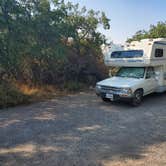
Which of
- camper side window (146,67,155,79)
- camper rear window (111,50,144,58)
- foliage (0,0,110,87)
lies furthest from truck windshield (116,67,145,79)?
foliage (0,0,110,87)

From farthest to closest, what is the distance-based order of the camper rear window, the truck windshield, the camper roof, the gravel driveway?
the camper rear window < the truck windshield < the camper roof < the gravel driveway

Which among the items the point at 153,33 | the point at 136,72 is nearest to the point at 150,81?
the point at 136,72

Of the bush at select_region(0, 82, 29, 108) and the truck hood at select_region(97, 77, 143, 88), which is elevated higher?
the truck hood at select_region(97, 77, 143, 88)

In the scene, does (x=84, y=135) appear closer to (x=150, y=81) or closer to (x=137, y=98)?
(x=137, y=98)

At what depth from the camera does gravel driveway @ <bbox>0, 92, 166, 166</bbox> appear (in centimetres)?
448

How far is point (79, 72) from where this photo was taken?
13.9m

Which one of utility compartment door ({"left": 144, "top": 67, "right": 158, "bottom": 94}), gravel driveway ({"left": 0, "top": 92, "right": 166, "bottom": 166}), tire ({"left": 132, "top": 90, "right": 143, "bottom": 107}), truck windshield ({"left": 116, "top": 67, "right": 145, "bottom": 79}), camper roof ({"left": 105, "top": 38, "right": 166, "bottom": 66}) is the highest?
camper roof ({"left": 105, "top": 38, "right": 166, "bottom": 66})

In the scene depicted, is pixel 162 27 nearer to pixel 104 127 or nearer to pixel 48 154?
pixel 104 127

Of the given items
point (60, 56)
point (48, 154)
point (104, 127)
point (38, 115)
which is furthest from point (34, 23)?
point (48, 154)

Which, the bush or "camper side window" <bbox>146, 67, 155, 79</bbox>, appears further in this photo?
"camper side window" <bbox>146, 67, 155, 79</bbox>

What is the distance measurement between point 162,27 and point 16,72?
13.5 meters

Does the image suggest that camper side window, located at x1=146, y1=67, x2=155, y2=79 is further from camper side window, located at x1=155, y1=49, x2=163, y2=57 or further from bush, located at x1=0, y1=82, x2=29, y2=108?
bush, located at x1=0, y1=82, x2=29, y2=108

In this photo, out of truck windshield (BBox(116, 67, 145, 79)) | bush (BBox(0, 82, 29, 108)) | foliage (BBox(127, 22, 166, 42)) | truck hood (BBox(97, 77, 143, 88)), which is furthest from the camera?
foliage (BBox(127, 22, 166, 42))

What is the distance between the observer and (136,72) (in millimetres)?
9336
